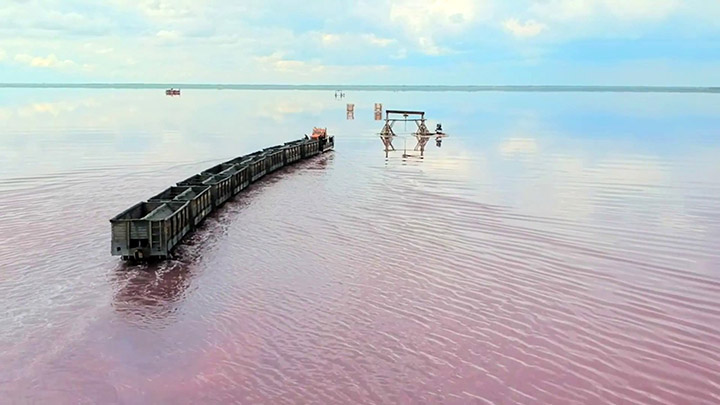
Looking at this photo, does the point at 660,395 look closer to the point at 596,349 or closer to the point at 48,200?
the point at 596,349

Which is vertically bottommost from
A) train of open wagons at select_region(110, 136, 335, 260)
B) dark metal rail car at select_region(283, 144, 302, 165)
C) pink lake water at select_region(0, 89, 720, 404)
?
pink lake water at select_region(0, 89, 720, 404)

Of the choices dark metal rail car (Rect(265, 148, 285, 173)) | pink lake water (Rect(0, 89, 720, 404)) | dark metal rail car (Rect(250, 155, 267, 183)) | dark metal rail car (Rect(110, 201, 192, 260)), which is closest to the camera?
pink lake water (Rect(0, 89, 720, 404))

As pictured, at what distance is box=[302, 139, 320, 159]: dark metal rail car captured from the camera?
51.7 m

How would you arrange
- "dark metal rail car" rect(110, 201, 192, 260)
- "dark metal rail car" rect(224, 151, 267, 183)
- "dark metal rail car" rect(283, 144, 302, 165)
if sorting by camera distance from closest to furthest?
"dark metal rail car" rect(110, 201, 192, 260) → "dark metal rail car" rect(224, 151, 267, 183) → "dark metal rail car" rect(283, 144, 302, 165)

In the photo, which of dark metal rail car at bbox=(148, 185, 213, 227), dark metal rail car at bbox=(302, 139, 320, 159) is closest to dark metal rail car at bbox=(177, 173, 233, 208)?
dark metal rail car at bbox=(148, 185, 213, 227)

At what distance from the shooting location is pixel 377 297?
16625 millimetres

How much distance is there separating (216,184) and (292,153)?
64.8 feet

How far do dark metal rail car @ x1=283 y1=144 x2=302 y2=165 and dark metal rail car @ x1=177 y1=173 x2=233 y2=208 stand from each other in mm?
14354

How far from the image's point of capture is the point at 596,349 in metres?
13.4

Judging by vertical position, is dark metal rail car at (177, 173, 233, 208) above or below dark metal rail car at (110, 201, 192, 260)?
above

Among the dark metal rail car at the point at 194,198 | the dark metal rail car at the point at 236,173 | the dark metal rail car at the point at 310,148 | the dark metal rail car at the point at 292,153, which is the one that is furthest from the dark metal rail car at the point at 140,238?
the dark metal rail car at the point at 310,148

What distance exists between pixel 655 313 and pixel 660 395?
418 cm

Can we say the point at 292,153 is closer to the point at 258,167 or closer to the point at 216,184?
the point at 258,167

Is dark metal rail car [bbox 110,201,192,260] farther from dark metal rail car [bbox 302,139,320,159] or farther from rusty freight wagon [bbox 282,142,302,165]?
dark metal rail car [bbox 302,139,320,159]
